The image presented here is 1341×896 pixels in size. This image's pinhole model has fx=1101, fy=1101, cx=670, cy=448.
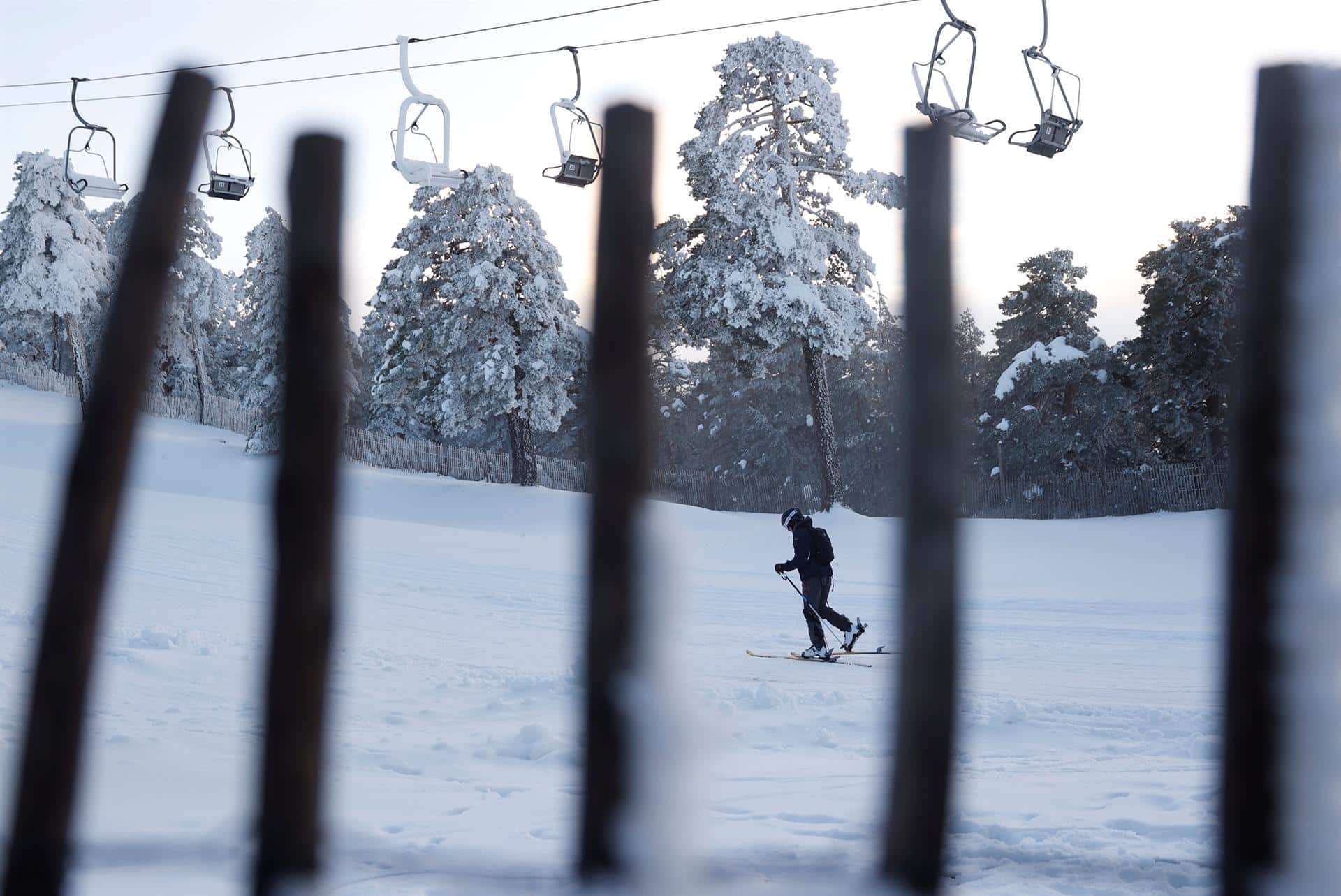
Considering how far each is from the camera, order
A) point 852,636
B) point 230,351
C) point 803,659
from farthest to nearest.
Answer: point 230,351
point 852,636
point 803,659

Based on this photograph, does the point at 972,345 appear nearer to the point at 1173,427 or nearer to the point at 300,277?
the point at 1173,427

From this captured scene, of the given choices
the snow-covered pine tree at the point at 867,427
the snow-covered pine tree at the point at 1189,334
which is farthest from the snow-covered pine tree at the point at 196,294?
the snow-covered pine tree at the point at 1189,334

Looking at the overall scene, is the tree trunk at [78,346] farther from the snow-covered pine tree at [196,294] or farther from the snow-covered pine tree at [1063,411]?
the snow-covered pine tree at [1063,411]

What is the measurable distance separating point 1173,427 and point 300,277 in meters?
32.7

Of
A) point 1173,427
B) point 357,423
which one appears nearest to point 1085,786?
point 1173,427

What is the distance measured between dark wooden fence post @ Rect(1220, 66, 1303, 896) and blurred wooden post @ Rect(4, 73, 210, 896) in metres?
1.45

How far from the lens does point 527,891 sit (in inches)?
143

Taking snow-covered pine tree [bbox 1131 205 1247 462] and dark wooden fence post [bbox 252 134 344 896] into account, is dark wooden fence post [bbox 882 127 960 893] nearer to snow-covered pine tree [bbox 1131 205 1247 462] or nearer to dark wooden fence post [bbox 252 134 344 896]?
dark wooden fence post [bbox 252 134 344 896]

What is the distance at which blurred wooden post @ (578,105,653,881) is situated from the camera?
1.28 m

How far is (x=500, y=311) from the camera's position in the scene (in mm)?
30109

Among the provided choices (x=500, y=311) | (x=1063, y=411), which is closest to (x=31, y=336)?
(x=500, y=311)

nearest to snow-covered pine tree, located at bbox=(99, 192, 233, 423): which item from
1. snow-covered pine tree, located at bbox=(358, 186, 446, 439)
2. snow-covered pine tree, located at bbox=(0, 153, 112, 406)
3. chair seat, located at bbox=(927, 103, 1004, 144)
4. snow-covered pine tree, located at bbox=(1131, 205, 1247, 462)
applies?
snow-covered pine tree, located at bbox=(0, 153, 112, 406)

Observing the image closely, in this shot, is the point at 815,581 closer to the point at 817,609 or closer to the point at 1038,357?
the point at 817,609

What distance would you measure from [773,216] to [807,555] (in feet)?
47.0
